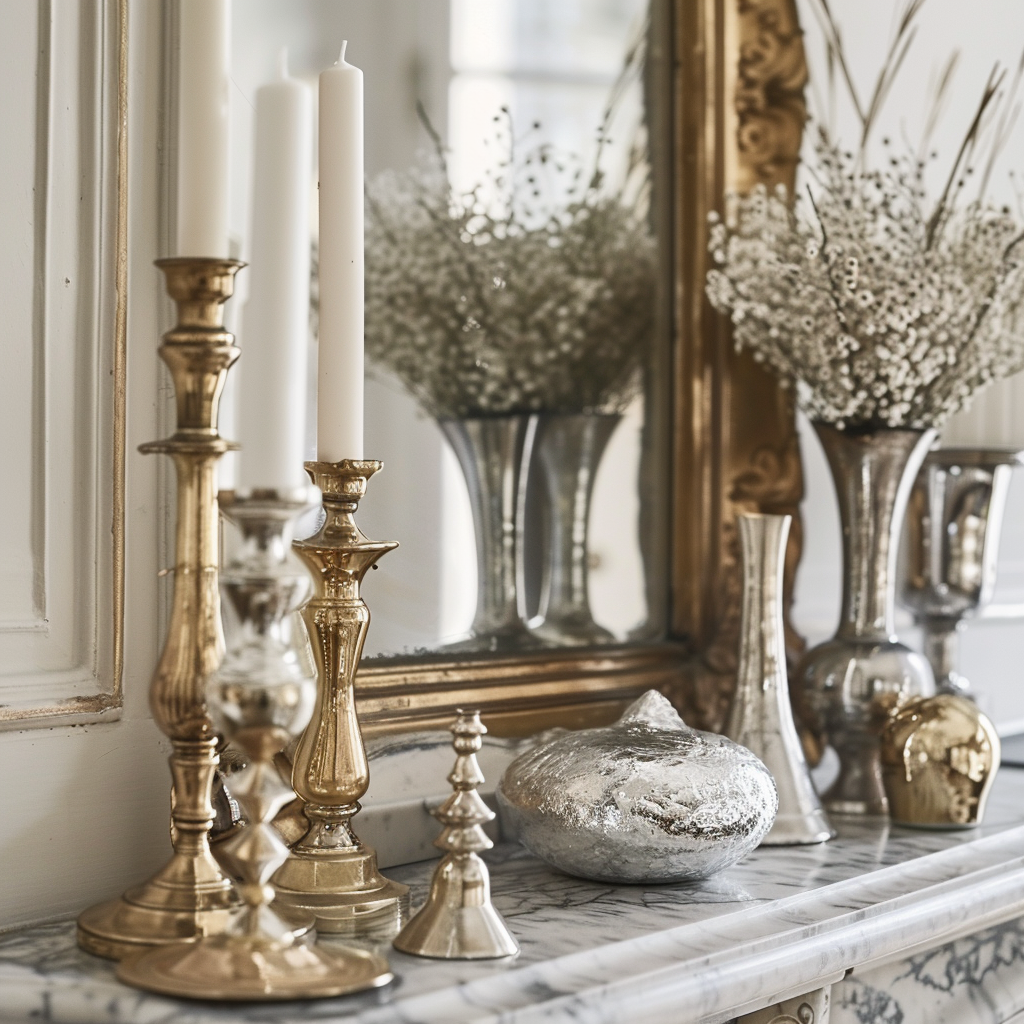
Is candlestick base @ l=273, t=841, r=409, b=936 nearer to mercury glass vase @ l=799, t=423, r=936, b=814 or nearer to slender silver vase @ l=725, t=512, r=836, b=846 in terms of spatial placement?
slender silver vase @ l=725, t=512, r=836, b=846

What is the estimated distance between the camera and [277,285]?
49cm

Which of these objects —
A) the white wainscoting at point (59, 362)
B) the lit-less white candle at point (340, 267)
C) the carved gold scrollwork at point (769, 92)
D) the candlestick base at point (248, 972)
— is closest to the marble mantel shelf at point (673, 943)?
the candlestick base at point (248, 972)

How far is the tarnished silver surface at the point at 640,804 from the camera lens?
0.66 m

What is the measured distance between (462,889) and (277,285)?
0.87ft

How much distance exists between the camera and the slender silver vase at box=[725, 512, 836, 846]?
0.81 metres

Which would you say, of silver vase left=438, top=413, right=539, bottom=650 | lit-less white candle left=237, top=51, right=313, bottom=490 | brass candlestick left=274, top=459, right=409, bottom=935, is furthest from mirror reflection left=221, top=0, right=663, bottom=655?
lit-less white candle left=237, top=51, right=313, bottom=490

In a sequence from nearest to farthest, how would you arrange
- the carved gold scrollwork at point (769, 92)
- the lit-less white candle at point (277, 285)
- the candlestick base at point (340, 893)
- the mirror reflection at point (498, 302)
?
1. the lit-less white candle at point (277, 285)
2. the candlestick base at point (340, 893)
3. the mirror reflection at point (498, 302)
4. the carved gold scrollwork at point (769, 92)

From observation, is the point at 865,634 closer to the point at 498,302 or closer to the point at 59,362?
the point at 498,302

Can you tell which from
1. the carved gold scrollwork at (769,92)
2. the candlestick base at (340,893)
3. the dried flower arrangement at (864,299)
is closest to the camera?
the candlestick base at (340,893)

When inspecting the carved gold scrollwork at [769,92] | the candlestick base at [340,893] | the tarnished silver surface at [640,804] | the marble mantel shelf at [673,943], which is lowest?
the marble mantel shelf at [673,943]

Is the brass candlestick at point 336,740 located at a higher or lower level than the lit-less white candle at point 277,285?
lower

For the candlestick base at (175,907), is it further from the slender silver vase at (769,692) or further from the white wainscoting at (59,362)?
the slender silver vase at (769,692)

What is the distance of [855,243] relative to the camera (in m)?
0.91

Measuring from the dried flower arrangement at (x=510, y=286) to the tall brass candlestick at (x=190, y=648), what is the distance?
0.25 metres
